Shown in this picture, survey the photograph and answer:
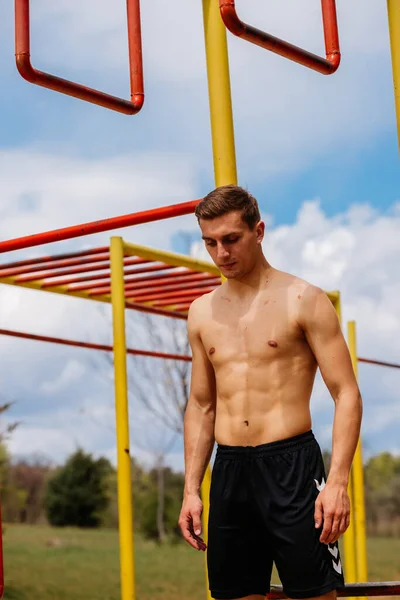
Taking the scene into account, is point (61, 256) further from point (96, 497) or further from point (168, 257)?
point (96, 497)

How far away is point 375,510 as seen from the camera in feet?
65.4

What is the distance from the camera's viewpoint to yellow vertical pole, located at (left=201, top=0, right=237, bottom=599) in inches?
147

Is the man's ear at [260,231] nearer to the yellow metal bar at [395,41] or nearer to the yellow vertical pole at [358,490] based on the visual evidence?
the yellow metal bar at [395,41]

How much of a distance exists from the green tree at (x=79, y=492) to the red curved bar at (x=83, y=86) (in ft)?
49.9

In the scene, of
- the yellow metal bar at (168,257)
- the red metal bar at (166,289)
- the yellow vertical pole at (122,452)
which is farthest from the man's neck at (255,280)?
the red metal bar at (166,289)

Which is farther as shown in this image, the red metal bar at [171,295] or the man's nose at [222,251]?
the red metal bar at [171,295]

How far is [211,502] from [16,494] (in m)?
16.6

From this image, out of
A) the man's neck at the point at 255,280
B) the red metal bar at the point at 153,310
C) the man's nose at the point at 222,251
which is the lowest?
the man's neck at the point at 255,280

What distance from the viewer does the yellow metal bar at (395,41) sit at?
3.53m

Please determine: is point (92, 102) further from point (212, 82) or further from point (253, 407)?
point (253, 407)

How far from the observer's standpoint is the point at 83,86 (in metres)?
3.61

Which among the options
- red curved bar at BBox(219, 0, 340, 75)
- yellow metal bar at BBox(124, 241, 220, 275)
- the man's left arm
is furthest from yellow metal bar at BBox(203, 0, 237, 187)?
yellow metal bar at BBox(124, 241, 220, 275)

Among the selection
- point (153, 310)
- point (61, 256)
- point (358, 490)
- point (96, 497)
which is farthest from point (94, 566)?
point (61, 256)

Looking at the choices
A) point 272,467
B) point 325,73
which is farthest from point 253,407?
point 325,73
